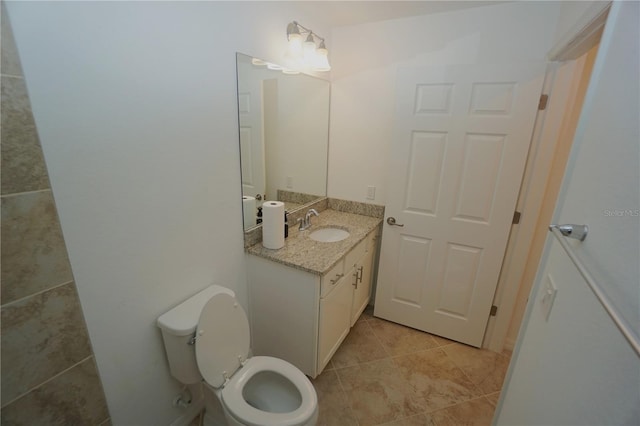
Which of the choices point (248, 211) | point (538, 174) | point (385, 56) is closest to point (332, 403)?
point (248, 211)

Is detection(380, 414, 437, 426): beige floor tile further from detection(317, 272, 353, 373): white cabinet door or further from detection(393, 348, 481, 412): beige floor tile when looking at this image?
detection(317, 272, 353, 373): white cabinet door

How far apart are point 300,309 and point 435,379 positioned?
106cm

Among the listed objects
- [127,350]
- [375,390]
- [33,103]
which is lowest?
[375,390]

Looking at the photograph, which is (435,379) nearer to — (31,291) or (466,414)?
(466,414)

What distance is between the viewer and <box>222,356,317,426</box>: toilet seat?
1.12 metres

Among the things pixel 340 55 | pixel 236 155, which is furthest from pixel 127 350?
pixel 340 55

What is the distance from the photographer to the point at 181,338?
1.20m

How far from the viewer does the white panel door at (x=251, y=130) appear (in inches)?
57.6

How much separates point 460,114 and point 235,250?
63.8 inches

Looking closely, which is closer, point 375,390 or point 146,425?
point 146,425

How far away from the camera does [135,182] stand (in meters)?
1.06

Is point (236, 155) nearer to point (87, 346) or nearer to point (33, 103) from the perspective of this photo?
point (33, 103)

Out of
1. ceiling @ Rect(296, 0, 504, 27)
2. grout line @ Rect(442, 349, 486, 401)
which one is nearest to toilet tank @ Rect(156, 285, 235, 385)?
grout line @ Rect(442, 349, 486, 401)

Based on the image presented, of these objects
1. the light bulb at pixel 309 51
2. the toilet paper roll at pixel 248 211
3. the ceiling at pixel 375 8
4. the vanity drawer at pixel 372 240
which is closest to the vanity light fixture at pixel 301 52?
the light bulb at pixel 309 51
